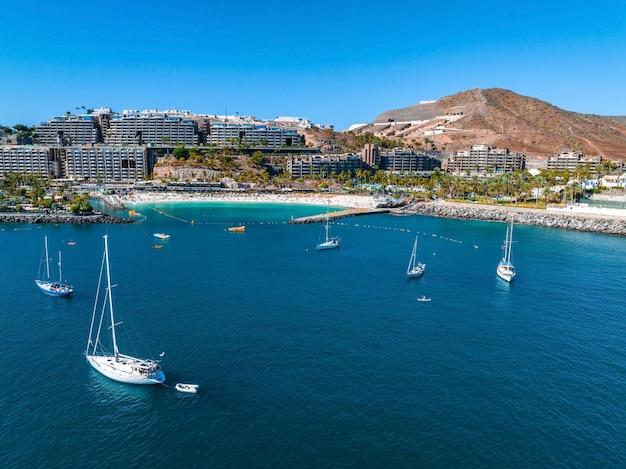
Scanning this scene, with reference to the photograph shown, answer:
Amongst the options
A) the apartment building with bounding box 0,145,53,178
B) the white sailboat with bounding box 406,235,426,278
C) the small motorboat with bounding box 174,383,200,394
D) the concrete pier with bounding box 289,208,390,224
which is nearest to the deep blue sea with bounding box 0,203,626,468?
the small motorboat with bounding box 174,383,200,394

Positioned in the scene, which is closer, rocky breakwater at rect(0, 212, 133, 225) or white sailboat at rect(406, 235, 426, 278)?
white sailboat at rect(406, 235, 426, 278)

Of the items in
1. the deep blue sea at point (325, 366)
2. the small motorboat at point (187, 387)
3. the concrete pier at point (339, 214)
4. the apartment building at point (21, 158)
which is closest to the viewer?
the deep blue sea at point (325, 366)

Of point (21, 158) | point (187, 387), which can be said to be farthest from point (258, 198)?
point (187, 387)

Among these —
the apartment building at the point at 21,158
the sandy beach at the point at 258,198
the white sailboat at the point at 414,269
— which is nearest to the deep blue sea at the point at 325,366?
the white sailboat at the point at 414,269

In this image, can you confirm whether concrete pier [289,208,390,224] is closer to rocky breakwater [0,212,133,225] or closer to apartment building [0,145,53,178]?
rocky breakwater [0,212,133,225]

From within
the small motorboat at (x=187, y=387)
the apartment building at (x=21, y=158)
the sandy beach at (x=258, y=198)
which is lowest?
the small motorboat at (x=187, y=387)

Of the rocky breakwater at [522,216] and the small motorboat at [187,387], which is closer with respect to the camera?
the small motorboat at [187,387]

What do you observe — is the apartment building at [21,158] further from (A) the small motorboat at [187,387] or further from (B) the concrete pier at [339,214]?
(A) the small motorboat at [187,387]
